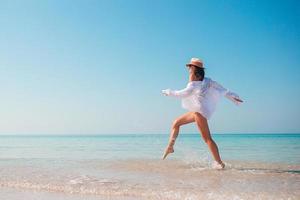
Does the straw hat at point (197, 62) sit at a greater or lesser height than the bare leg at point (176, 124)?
greater

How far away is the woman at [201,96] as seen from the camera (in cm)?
760

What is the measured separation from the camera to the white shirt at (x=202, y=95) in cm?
763

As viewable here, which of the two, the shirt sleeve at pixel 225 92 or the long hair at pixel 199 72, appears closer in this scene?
the long hair at pixel 199 72

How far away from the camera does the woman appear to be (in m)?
7.60

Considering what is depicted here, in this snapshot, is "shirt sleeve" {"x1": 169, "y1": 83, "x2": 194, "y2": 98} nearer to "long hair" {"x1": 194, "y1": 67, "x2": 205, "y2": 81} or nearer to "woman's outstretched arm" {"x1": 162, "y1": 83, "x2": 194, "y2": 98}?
"woman's outstretched arm" {"x1": 162, "y1": 83, "x2": 194, "y2": 98}

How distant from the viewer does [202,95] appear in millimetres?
7672

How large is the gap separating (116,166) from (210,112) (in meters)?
2.60

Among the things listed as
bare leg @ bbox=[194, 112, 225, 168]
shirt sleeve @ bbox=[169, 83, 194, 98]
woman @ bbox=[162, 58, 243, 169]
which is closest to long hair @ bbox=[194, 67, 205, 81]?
woman @ bbox=[162, 58, 243, 169]

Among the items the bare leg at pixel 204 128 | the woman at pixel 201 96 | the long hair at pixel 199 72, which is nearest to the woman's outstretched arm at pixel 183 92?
the woman at pixel 201 96

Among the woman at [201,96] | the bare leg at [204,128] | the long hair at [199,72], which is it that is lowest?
the bare leg at [204,128]

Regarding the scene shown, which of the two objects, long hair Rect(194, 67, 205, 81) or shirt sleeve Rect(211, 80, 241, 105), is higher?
long hair Rect(194, 67, 205, 81)

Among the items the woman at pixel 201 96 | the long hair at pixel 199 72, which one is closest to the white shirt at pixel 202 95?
the woman at pixel 201 96

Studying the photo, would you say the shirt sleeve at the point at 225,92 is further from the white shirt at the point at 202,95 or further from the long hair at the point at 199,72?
the long hair at the point at 199,72

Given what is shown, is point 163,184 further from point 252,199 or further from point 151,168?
point 151,168
